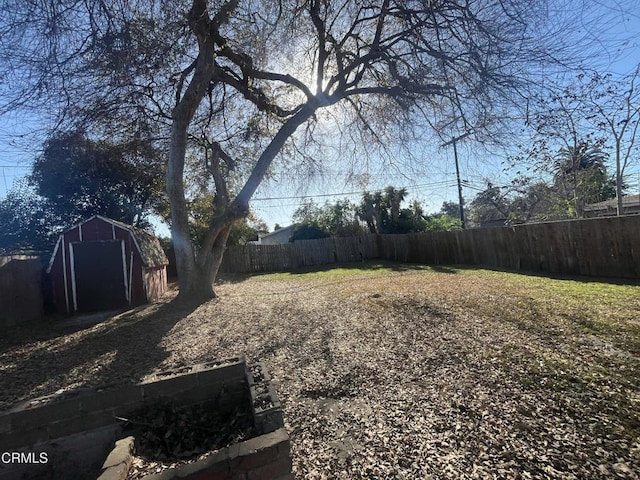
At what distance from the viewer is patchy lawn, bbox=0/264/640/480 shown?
2059 millimetres

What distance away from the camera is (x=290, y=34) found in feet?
19.9

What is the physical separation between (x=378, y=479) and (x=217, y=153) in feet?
34.9

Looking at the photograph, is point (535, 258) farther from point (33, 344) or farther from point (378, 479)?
point (33, 344)

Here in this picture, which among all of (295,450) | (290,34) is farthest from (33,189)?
(295,450)

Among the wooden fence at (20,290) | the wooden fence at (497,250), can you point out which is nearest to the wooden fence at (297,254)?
the wooden fence at (497,250)

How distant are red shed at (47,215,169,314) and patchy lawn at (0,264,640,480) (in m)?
1.89

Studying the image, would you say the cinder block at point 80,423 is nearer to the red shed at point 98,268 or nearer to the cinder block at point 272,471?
the cinder block at point 272,471

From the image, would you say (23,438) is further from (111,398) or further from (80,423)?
(111,398)

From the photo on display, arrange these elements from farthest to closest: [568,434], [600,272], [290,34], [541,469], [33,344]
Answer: [600,272], [290,34], [33,344], [568,434], [541,469]

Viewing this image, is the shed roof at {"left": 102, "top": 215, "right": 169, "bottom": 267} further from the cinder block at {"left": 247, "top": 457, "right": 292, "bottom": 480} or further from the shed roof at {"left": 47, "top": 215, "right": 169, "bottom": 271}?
the cinder block at {"left": 247, "top": 457, "right": 292, "bottom": 480}

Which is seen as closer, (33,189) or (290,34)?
(290,34)

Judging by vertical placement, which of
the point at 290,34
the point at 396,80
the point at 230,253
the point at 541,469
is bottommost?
the point at 541,469

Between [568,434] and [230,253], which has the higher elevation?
[230,253]

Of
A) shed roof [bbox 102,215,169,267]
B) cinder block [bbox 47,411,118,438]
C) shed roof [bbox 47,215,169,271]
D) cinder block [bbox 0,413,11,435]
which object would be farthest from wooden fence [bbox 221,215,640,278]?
cinder block [bbox 0,413,11,435]
